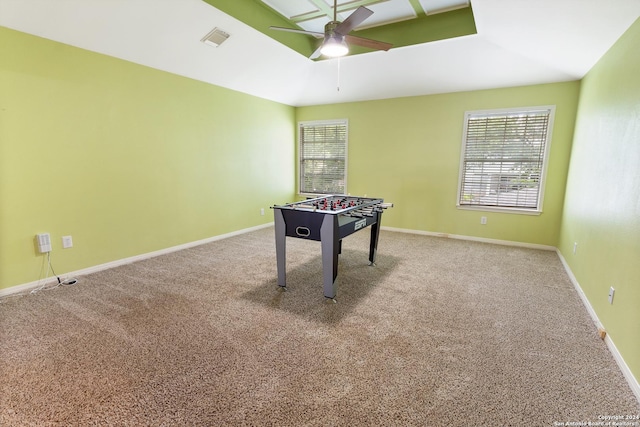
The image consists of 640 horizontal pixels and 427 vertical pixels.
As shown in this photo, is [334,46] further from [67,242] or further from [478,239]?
[478,239]

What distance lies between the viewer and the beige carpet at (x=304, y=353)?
58.2 inches

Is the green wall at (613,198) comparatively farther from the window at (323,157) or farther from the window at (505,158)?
the window at (323,157)

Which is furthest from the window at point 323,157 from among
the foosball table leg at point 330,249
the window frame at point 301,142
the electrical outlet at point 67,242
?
the electrical outlet at point 67,242

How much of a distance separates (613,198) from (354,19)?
247 centimetres

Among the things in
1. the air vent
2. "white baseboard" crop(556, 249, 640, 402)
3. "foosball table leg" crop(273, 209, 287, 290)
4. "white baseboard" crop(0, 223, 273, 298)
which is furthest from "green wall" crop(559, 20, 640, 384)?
"white baseboard" crop(0, 223, 273, 298)

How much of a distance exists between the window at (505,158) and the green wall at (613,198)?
879 mm

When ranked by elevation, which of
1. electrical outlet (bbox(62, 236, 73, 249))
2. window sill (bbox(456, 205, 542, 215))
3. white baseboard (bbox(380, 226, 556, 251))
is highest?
window sill (bbox(456, 205, 542, 215))

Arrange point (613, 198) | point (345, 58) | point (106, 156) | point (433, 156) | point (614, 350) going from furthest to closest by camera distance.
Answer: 1. point (433, 156)
2. point (345, 58)
3. point (106, 156)
4. point (613, 198)
5. point (614, 350)

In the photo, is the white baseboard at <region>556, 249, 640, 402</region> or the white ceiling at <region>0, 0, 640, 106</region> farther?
the white ceiling at <region>0, 0, 640, 106</region>

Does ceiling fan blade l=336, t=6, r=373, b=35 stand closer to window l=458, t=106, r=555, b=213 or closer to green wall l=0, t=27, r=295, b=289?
green wall l=0, t=27, r=295, b=289

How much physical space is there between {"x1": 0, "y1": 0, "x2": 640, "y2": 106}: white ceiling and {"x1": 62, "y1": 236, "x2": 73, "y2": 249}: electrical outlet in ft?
6.32

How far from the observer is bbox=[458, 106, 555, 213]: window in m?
4.24

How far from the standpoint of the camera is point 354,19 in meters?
2.44

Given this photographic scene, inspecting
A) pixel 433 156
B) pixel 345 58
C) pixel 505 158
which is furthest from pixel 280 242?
pixel 505 158
